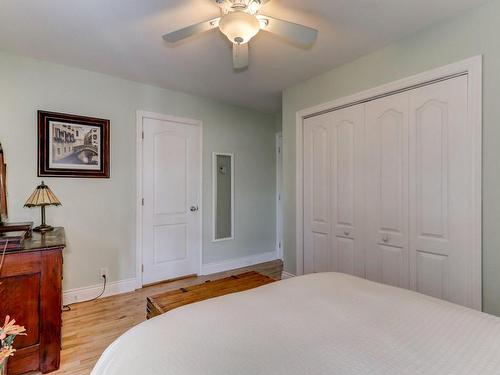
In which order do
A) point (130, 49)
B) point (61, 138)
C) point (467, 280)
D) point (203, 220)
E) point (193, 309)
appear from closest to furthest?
1. point (193, 309)
2. point (467, 280)
3. point (130, 49)
4. point (61, 138)
5. point (203, 220)

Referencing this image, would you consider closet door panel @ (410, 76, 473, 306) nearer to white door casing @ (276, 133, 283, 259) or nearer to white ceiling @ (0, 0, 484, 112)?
white ceiling @ (0, 0, 484, 112)

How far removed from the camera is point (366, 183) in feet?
8.14

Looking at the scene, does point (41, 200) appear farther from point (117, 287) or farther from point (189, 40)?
point (189, 40)

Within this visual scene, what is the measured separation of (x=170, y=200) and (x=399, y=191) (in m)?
2.45

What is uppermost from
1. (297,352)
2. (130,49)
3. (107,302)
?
(130,49)

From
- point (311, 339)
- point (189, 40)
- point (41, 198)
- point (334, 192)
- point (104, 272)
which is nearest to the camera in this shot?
point (311, 339)

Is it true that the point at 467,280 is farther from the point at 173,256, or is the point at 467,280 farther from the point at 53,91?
the point at 53,91

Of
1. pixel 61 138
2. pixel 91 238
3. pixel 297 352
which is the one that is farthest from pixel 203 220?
pixel 297 352

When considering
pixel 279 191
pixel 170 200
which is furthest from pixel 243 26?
pixel 279 191

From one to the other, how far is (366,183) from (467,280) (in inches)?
39.4

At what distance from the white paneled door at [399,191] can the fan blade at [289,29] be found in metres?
1.08

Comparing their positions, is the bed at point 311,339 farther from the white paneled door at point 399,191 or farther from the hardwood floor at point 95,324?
the hardwood floor at point 95,324

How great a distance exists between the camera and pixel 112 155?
2.95 m

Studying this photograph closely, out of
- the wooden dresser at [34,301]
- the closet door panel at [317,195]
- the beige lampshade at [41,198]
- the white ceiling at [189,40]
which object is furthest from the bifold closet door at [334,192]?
the beige lampshade at [41,198]
